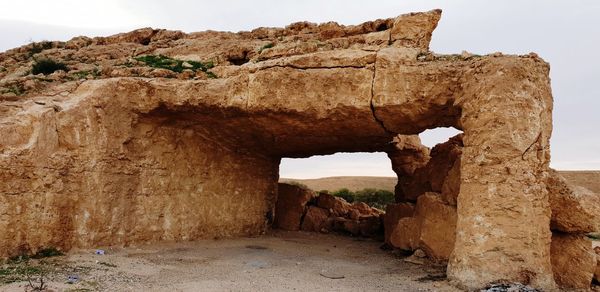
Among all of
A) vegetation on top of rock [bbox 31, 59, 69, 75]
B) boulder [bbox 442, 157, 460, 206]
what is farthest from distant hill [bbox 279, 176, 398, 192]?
boulder [bbox 442, 157, 460, 206]

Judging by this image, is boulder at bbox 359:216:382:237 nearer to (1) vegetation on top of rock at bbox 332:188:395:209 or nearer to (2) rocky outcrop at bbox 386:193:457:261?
(2) rocky outcrop at bbox 386:193:457:261

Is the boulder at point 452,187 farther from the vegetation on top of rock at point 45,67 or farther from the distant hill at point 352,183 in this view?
the distant hill at point 352,183

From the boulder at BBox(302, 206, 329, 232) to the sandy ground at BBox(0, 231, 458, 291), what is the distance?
4.55 metres

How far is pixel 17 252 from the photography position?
25.0ft

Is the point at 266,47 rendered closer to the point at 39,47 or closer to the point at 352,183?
the point at 39,47

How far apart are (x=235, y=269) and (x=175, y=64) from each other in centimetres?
553

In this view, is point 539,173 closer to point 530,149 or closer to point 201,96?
point 530,149

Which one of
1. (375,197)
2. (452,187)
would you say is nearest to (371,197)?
(375,197)

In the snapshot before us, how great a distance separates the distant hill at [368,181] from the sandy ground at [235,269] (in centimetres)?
3192

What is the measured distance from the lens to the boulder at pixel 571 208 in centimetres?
800

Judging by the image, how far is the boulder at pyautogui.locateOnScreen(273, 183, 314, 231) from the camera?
15.5m

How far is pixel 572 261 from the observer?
8062mm

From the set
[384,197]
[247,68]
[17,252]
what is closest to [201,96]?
[247,68]

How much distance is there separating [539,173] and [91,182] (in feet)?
24.8
